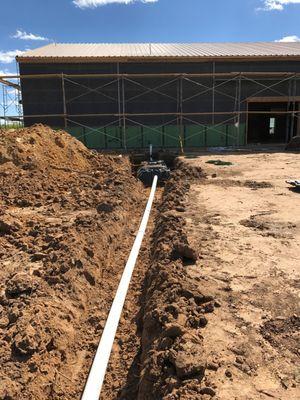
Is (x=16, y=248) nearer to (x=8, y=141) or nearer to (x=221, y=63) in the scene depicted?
(x=8, y=141)

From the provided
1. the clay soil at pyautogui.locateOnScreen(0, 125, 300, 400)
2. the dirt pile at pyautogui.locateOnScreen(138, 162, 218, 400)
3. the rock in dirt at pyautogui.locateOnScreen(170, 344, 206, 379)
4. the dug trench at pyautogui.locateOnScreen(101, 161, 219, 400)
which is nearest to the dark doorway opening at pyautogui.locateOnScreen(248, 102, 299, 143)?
the clay soil at pyautogui.locateOnScreen(0, 125, 300, 400)

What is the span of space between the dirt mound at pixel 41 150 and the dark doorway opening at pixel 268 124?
1475cm

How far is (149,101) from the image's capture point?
23.3 m

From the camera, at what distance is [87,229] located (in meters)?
7.52

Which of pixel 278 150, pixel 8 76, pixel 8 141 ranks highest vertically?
pixel 8 76

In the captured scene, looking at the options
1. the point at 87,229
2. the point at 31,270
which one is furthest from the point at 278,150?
the point at 31,270

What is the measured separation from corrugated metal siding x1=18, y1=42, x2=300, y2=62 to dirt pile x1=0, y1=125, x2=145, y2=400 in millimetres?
11534

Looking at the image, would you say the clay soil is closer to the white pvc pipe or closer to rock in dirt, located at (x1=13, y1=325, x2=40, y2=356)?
rock in dirt, located at (x1=13, y1=325, x2=40, y2=356)

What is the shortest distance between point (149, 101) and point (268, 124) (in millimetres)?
9258

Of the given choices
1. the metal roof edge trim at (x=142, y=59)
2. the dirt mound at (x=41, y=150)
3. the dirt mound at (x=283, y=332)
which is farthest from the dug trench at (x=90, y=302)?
the metal roof edge trim at (x=142, y=59)

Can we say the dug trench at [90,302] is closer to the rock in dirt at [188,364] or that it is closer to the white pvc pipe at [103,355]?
the rock in dirt at [188,364]

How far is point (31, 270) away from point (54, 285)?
26.3 inches

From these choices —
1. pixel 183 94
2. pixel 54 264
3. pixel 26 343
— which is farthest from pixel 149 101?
pixel 26 343

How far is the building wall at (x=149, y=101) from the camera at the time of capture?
74.5 feet
